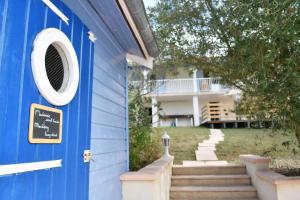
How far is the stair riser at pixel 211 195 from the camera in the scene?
557 centimetres

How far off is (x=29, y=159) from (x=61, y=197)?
0.51 meters

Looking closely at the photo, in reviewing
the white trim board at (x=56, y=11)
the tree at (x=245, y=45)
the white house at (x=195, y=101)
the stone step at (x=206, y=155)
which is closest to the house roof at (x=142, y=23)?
the white trim board at (x=56, y=11)

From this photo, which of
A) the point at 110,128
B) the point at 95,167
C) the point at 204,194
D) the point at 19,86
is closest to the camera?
the point at 19,86

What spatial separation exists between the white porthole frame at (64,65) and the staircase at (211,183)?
4.51 metres

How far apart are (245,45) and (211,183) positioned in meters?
3.63

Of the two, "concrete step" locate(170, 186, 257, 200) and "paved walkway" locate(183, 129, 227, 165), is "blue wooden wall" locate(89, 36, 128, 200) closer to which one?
"concrete step" locate(170, 186, 257, 200)

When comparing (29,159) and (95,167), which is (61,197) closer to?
(29,159)

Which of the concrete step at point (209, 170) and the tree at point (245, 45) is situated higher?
the tree at point (245, 45)

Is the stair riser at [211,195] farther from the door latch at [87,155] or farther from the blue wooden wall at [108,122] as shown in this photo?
the door latch at [87,155]

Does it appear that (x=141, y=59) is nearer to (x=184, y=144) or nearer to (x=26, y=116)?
(x=26, y=116)

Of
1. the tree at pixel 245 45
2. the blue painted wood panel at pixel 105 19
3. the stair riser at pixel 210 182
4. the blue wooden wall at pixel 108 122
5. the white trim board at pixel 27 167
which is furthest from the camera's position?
the stair riser at pixel 210 182

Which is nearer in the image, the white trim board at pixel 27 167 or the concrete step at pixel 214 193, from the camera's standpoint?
the white trim board at pixel 27 167

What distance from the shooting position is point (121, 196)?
11.7ft

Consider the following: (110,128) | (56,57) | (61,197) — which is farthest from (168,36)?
(61,197)
